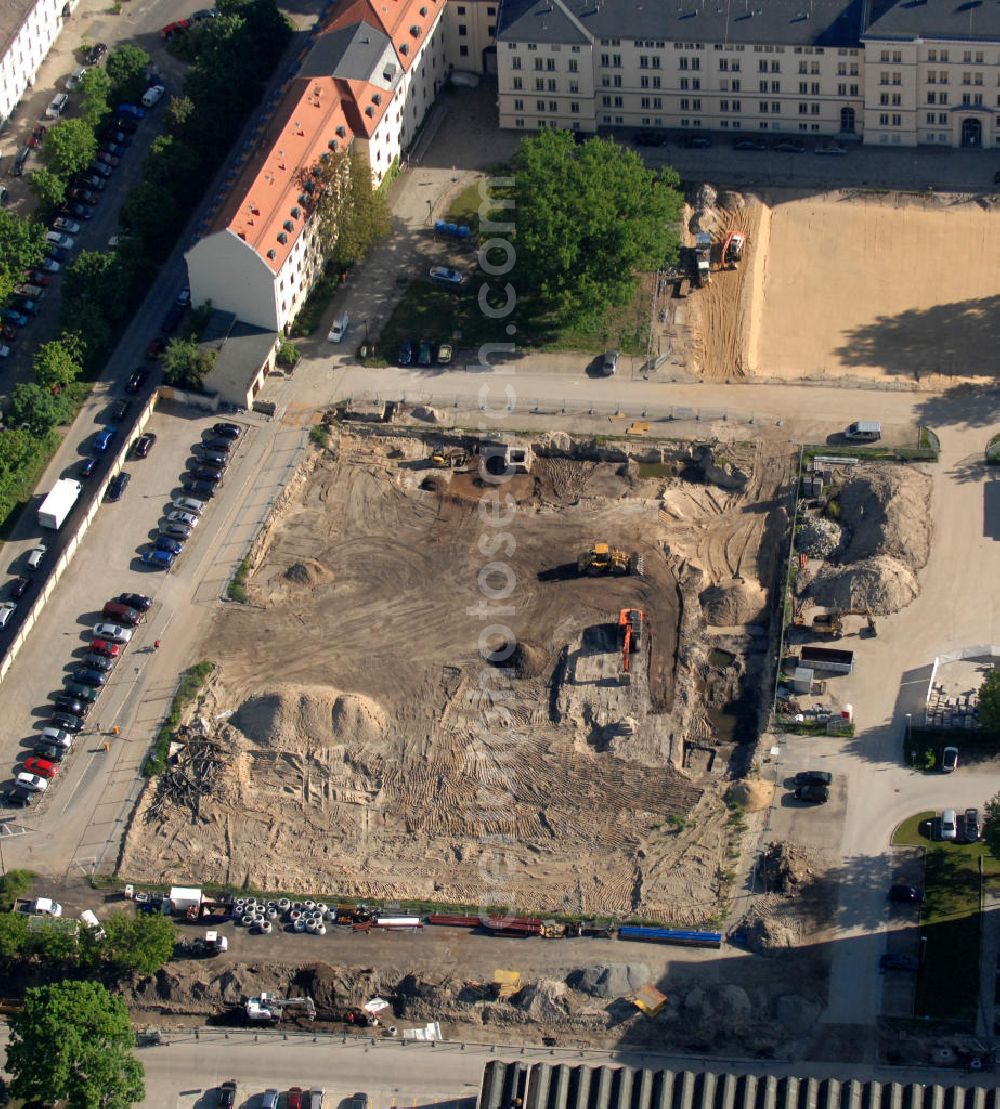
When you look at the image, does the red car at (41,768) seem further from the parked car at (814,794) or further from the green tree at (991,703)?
the green tree at (991,703)

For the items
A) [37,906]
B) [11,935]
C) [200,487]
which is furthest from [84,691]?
[11,935]

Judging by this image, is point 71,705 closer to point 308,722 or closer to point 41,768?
point 41,768

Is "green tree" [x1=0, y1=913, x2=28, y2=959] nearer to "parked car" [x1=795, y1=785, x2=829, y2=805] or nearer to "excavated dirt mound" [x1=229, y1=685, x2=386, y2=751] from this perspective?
"excavated dirt mound" [x1=229, y1=685, x2=386, y2=751]

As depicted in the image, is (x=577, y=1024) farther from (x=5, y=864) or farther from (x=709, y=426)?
(x=709, y=426)

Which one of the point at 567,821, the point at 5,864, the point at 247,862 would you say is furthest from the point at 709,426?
the point at 5,864

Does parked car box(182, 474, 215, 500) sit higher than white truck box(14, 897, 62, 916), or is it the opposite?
parked car box(182, 474, 215, 500)

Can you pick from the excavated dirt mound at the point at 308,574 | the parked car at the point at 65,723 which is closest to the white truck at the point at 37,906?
the parked car at the point at 65,723

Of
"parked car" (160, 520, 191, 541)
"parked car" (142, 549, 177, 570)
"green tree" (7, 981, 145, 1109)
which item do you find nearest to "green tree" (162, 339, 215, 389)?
"parked car" (160, 520, 191, 541)
